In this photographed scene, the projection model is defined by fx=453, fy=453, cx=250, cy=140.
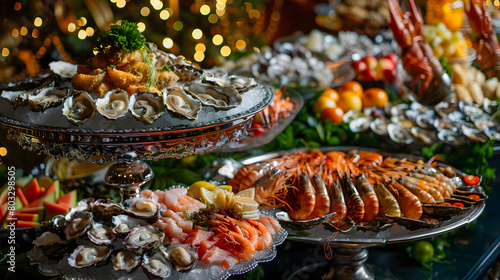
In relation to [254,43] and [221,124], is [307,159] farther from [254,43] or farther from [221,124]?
[254,43]

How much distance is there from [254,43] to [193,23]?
0.54m

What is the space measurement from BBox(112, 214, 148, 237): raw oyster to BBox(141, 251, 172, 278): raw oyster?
0.10 m

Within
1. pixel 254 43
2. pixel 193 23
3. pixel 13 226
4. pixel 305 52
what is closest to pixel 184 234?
pixel 13 226

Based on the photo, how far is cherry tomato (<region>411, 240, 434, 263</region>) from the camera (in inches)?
62.3

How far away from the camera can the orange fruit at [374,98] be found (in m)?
2.47

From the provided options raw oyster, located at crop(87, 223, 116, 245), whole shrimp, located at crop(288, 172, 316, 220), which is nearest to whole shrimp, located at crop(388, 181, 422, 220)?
whole shrimp, located at crop(288, 172, 316, 220)

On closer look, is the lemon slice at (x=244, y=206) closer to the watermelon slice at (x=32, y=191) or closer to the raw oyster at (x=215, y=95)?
the raw oyster at (x=215, y=95)

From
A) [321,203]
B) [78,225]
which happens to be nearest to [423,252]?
[321,203]

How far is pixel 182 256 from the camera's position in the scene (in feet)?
3.47

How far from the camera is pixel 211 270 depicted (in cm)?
106

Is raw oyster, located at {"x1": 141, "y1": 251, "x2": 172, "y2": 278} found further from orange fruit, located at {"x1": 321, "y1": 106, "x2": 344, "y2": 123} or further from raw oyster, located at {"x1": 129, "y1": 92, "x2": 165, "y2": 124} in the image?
orange fruit, located at {"x1": 321, "y1": 106, "x2": 344, "y2": 123}

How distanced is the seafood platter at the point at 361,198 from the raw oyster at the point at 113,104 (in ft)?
1.83

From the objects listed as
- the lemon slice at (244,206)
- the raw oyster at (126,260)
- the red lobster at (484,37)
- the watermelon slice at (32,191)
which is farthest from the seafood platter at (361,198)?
the red lobster at (484,37)

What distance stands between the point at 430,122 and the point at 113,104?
1548 millimetres
